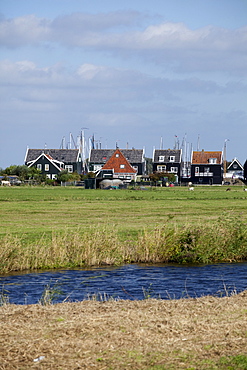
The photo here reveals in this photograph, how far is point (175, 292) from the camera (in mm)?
17969

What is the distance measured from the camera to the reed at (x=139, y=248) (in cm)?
2266

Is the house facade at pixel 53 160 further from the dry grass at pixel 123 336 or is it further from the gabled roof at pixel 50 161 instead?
the dry grass at pixel 123 336

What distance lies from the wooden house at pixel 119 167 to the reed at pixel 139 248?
145597 mm

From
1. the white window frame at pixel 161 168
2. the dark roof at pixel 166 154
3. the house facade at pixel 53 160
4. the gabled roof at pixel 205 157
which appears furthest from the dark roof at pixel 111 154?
the gabled roof at pixel 205 157

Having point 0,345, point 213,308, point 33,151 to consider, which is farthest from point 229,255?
point 33,151

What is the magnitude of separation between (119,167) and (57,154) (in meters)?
26.5

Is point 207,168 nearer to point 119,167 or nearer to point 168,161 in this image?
point 168,161

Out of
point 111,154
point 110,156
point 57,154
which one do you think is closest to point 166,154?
point 111,154

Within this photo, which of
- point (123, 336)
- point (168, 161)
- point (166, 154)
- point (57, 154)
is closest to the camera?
point (123, 336)

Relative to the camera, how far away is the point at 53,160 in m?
179

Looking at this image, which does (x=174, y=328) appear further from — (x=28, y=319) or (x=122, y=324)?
(x=28, y=319)

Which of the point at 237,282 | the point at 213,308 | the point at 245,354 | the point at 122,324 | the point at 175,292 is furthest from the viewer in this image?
the point at 237,282

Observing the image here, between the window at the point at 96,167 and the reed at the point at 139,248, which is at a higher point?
the window at the point at 96,167

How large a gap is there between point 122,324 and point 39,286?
27.4 feet
